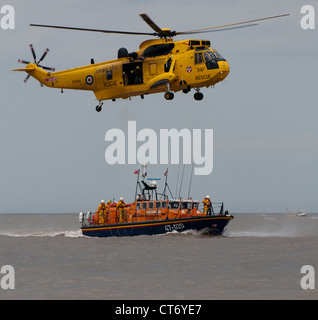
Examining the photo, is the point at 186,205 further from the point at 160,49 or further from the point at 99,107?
the point at 160,49

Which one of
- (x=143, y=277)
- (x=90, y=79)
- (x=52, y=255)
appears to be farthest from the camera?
(x=52, y=255)

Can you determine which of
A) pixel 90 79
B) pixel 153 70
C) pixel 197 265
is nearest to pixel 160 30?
pixel 153 70

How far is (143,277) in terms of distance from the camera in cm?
3231

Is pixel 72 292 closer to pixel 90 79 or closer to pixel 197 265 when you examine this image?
pixel 197 265

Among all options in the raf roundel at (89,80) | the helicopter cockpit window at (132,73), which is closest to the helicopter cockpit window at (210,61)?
the helicopter cockpit window at (132,73)

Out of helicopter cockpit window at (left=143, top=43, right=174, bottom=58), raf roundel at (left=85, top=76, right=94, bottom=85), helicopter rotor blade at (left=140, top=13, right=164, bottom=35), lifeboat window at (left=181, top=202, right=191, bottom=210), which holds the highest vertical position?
helicopter rotor blade at (left=140, top=13, right=164, bottom=35)

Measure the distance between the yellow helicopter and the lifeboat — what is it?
11.0 metres

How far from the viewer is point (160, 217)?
4772cm

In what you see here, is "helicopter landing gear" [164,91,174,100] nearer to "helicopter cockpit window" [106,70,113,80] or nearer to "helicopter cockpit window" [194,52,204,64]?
"helicopter cockpit window" [194,52,204,64]

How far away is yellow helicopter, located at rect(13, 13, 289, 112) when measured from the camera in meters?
35.9

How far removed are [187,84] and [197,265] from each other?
8741 millimetres

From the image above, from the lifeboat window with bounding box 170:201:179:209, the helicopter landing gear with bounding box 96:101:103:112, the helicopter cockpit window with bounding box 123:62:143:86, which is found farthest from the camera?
the lifeboat window with bounding box 170:201:179:209

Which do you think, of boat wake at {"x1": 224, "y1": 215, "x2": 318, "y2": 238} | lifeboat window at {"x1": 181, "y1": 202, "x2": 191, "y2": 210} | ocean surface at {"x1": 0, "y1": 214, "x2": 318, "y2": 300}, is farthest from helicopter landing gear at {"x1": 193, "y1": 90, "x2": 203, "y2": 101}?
boat wake at {"x1": 224, "y1": 215, "x2": 318, "y2": 238}

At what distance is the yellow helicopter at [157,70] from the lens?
118ft
